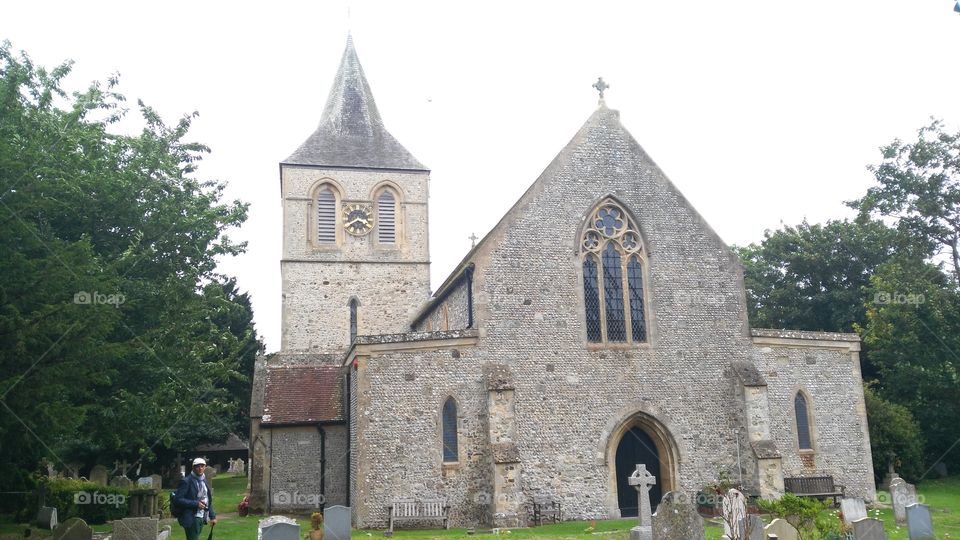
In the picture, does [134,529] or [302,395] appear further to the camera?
[302,395]

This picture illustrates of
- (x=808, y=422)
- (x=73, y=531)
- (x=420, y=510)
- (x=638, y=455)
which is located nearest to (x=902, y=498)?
(x=808, y=422)

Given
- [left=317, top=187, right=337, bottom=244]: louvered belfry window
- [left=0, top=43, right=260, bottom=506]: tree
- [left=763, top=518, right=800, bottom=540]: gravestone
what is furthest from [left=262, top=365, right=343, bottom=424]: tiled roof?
[left=763, top=518, right=800, bottom=540]: gravestone

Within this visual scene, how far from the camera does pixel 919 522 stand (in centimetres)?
1538

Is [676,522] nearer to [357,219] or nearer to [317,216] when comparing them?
[357,219]

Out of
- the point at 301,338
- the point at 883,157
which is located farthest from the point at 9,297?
the point at 883,157

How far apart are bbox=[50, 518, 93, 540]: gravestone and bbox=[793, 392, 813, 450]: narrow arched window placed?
1821cm

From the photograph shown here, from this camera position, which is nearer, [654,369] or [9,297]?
[9,297]

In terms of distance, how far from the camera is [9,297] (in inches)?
506

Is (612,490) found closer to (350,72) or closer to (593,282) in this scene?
(593,282)

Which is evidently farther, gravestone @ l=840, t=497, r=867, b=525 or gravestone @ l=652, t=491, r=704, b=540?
gravestone @ l=840, t=497, r=867, b=525

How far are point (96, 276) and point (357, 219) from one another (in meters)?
20.2

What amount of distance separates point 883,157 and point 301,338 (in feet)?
84.4

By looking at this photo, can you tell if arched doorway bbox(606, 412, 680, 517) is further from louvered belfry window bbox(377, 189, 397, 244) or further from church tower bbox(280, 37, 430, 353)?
louvered belfry window bbox(377, 189, 397, 244)

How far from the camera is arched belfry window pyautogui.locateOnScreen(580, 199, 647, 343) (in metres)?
22.6
